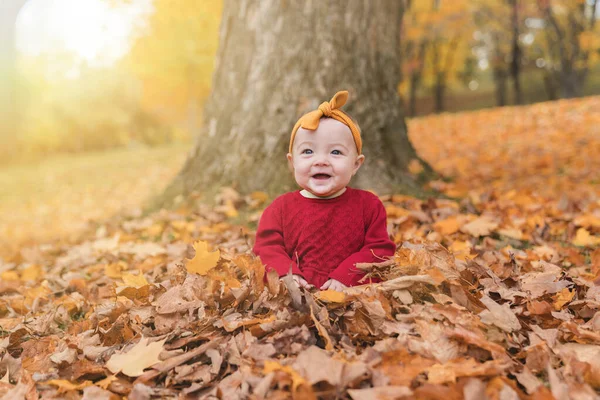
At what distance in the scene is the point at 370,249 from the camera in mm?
2266

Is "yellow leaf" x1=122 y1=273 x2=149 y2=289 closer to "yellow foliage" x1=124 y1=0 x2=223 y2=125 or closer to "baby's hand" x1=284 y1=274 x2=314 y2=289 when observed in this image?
"baby's hand" x1=284 y1=274 x2=314 y2=289

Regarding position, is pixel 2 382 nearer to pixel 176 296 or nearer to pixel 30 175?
pixel 176 296

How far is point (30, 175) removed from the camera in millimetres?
13922

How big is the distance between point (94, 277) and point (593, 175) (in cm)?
482

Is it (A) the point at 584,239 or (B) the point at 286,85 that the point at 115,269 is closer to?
(B) the point at 286,85

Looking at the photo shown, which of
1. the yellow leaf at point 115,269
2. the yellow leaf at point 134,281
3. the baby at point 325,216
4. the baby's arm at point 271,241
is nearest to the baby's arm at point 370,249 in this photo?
the baby at point 325,216

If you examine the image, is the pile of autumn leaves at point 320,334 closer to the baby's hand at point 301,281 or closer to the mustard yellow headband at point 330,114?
the baby's hand at point 301,281

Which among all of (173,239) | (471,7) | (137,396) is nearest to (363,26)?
(173,239)

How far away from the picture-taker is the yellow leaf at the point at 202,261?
2.16 meters

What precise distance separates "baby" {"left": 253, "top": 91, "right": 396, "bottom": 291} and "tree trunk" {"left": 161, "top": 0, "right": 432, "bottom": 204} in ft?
5.01

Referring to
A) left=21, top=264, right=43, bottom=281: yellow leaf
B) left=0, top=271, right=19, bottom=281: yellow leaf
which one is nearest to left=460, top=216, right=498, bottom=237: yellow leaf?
left=21, top=264, right=43, bottom=281: yellow leaf

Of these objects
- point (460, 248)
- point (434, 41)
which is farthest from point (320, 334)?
point (434, 41)

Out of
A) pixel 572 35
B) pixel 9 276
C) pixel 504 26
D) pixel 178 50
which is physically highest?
pixel 504 26

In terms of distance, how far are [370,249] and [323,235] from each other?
22cm
